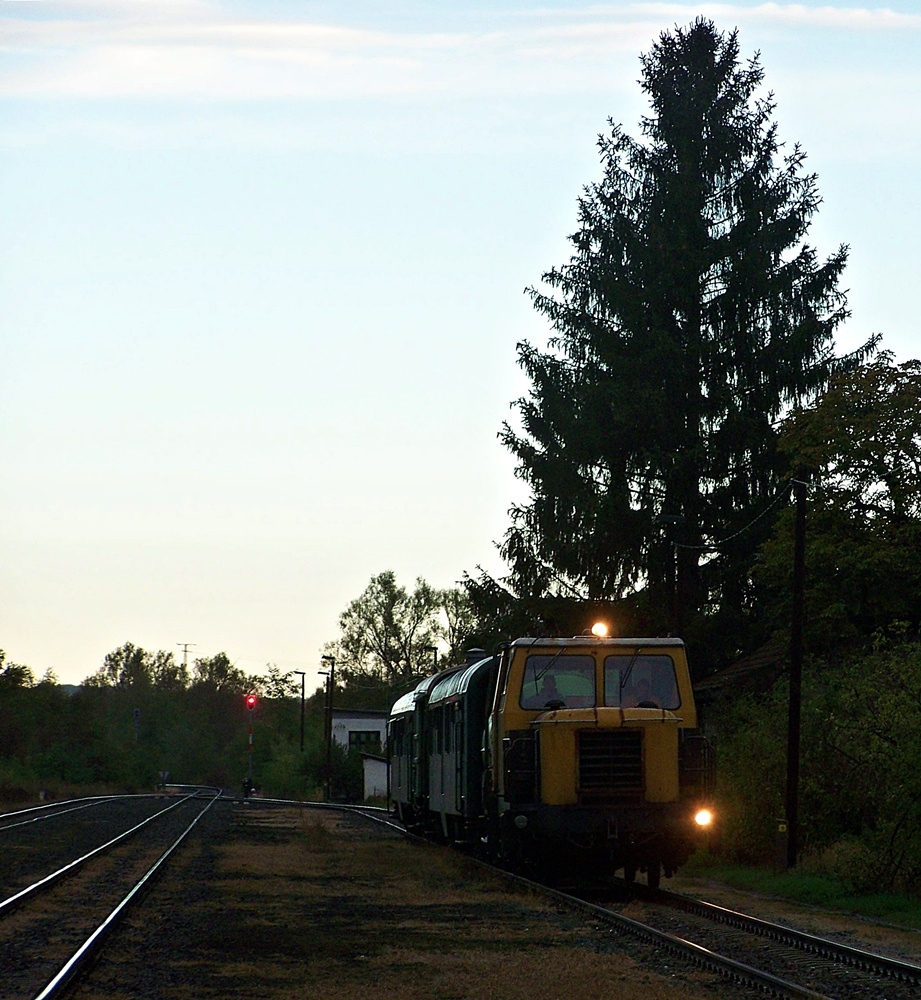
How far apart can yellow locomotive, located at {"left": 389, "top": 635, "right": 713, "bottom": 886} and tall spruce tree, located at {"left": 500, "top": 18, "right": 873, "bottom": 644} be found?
727 inches

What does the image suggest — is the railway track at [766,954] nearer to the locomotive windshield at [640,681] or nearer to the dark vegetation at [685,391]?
the locomotive windshield at [640,681]

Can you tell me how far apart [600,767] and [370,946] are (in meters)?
4.99

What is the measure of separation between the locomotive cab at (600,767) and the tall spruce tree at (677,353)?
1888 cm

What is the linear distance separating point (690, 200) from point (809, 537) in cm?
1375

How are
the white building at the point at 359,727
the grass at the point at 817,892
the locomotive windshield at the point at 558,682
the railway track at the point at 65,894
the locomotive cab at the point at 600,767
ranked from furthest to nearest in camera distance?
1. the white building at the point at 359,727
2. the locomotive windshield at the point at 558,682
3. the locomotive cab at the point at 600,767
4. the grass at the point at 817,892
5. the railway track at the point at 65,894

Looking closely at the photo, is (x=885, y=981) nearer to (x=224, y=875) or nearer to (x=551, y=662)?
(x=551, y=662)

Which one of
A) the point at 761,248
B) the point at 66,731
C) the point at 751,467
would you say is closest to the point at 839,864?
the point at 751,467

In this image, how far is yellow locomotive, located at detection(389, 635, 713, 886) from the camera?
17.1 metres

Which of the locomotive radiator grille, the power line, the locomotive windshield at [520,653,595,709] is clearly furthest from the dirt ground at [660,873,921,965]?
the power line

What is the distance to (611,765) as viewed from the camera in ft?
56.3

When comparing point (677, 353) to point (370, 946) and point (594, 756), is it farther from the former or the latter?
point (370, 946)

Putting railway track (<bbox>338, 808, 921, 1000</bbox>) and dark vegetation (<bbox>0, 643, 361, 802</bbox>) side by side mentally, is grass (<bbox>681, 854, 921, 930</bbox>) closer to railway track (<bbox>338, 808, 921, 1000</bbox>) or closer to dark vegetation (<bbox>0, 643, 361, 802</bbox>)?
railway track (<bbox>338, 808, 921, 1000</bbox>)

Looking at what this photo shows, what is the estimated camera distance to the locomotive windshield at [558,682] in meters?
18.0

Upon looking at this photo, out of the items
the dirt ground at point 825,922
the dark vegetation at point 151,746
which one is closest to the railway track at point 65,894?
the dirt ground at point 825,922
